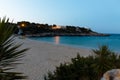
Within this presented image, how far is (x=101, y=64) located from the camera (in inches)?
258

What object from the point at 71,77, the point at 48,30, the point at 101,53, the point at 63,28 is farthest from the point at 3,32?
the point at 63,28

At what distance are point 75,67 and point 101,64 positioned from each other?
675 mm

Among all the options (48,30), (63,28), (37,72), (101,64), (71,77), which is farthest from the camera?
(63,28)

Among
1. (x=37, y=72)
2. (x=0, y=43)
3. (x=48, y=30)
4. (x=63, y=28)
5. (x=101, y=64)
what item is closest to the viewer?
(x=0, y=43)

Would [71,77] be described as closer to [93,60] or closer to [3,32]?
[93,60]

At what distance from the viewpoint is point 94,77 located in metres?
6.18

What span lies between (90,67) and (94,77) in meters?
0.23

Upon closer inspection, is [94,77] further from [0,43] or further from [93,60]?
[0,43]

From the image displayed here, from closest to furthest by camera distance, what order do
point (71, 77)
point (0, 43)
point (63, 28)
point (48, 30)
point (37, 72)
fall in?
point (0, 43) → point (71, 77) → point (37, 72) → point (48, 30) → point (63, 28)

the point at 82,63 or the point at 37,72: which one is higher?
the point at 82,63

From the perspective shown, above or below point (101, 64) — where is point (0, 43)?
above

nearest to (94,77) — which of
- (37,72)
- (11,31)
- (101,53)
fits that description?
(101,53)

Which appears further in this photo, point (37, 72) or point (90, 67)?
point (37, 72)

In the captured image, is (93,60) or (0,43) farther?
(93,60)
